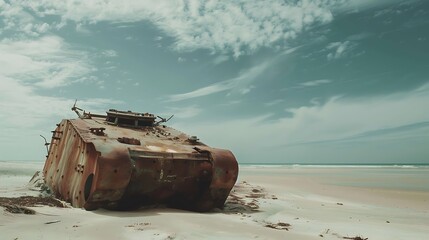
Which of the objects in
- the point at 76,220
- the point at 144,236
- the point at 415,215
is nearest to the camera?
the point at 144,236

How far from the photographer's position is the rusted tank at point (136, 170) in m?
6.90

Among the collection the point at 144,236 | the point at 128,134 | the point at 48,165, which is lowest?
the point at 144,236

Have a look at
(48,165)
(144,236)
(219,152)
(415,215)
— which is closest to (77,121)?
(48,165)

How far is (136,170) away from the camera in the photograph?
7359 mm

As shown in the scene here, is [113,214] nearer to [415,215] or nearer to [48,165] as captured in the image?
[48,165]

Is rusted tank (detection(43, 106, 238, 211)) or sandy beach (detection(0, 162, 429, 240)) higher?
rusted tank (detection(43, 106, 238, 211))

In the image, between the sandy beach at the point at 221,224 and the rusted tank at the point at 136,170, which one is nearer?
the sandy beach at the point at 221,224

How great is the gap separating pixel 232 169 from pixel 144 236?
3.76 meters

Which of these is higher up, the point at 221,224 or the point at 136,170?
the point at 136,170

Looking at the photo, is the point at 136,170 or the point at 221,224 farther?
the point at 136,170

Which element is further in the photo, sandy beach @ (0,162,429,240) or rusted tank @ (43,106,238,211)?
rusted tank @ (43,106,238,211)

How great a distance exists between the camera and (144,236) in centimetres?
491

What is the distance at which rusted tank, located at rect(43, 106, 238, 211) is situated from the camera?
6898 millimetres

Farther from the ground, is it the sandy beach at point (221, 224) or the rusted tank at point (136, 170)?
the rusted tank at point (136, 170)
